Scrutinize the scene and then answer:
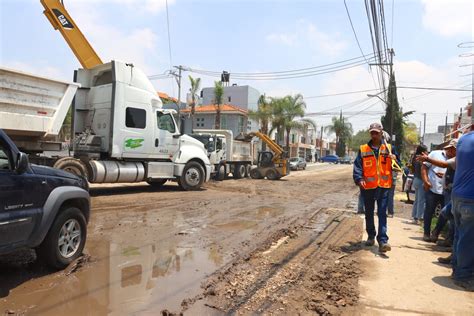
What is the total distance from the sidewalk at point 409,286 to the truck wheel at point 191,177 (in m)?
9.75

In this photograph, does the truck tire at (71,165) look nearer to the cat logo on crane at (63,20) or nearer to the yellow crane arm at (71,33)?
the yellow crane arm at (71,33)

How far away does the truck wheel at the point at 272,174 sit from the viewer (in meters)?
26.3

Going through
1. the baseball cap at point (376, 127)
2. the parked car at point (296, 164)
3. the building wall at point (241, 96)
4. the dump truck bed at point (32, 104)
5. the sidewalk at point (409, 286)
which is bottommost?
the sidewalk at point (409, 286)

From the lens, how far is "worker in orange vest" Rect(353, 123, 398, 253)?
625cm

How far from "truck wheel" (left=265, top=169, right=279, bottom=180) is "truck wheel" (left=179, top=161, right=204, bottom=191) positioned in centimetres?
1085

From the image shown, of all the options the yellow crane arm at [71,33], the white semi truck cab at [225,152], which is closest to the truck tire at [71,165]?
the yellow crane arm at [71,33]

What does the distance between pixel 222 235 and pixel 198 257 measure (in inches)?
66.5

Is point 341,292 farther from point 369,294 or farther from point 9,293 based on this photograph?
point 9,293

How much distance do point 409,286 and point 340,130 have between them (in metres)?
80.4

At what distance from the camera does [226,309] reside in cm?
411

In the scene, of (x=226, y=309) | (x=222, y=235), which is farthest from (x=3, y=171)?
(x=222, y=235)

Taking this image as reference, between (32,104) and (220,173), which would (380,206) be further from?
(220,173)

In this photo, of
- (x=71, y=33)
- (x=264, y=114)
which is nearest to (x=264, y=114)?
(x=264, y=114)

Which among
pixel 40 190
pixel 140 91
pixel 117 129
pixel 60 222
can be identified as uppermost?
pixel 140 91
